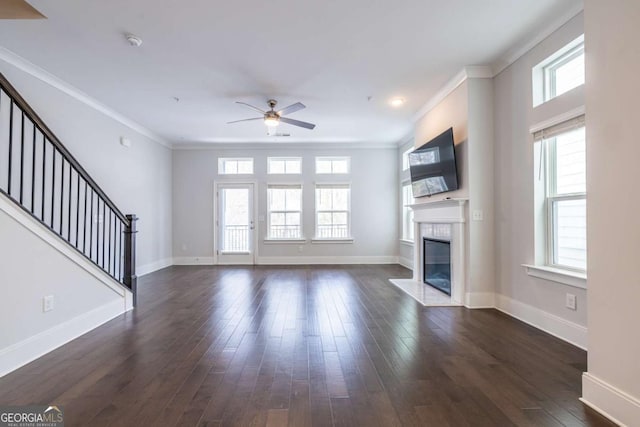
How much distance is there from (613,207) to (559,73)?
2.00 metres

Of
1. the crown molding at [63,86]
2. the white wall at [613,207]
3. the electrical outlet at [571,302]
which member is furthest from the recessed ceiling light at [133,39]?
the electrical outlet at [571,302]

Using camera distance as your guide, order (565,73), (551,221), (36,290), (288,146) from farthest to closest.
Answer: (288,146)
(551,221)
(565,73)
(36,290)

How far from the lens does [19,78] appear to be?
3428 millimetres

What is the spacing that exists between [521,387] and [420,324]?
3.98 ft

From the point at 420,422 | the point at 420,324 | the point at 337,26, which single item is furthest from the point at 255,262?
the point at 420,422

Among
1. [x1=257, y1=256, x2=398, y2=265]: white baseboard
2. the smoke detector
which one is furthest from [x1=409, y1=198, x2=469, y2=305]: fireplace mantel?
the smoke detector

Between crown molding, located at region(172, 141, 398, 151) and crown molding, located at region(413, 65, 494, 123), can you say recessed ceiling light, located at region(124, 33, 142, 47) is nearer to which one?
crown molding, located at region(413, 65, 494, 123)

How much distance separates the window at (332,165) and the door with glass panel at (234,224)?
5.73 feet

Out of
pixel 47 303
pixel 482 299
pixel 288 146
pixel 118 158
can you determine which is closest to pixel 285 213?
pixel 288 146

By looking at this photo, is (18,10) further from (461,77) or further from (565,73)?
(565,73)

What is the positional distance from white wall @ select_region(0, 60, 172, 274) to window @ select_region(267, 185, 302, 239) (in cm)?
241

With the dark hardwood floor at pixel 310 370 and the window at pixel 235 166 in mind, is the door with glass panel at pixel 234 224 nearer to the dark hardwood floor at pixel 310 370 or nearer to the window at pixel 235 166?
the window at pixel 235 166

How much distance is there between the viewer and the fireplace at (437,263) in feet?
14.0

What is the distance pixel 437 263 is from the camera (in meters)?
4.63
